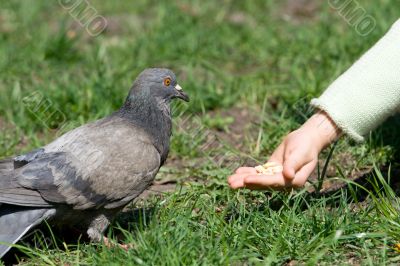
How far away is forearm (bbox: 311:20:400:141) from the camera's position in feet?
12.8

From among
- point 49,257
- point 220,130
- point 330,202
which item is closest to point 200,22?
point 220,130

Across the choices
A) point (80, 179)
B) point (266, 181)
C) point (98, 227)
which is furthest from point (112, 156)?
point (266, 181)

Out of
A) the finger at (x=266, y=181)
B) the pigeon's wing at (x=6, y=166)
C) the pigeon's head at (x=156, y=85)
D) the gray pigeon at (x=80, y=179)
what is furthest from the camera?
the pigeon's head at (x=156, y=85)

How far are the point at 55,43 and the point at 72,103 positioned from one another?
122 centimetres

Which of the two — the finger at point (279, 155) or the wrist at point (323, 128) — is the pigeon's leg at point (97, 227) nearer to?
the finger at point (279, 155)

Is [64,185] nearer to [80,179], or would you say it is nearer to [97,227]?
[80,179]

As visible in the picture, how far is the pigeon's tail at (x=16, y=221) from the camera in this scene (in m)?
3.84

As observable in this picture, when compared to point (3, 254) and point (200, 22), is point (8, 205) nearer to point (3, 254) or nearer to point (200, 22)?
point (3, 254)

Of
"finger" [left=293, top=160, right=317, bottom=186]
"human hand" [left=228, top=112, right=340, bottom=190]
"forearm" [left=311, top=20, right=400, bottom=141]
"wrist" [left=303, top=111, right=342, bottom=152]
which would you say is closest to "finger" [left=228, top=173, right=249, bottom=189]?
"human hand" [left=228, top=112, right=340, bottom=190]

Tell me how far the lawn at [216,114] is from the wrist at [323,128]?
30cm

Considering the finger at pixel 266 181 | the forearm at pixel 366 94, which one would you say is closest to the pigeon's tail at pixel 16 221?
the finger at pixel 266 181

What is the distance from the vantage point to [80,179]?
391cm

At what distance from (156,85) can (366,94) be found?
1.31m

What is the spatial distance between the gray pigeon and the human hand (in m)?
0.59
